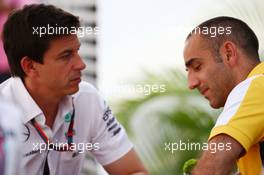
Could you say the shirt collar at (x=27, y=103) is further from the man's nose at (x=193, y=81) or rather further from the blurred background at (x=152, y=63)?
the man's nose at (x=193, y=81)

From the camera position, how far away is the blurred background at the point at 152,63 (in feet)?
6.28

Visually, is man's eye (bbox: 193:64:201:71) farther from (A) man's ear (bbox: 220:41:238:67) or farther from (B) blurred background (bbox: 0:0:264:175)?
(B) blurred background (bbox: 0:0:264:175)

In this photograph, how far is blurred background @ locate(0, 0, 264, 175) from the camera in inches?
75.3

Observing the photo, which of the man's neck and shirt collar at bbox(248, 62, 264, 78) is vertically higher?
shirt collar at bbox(248, 62, 264, 78)

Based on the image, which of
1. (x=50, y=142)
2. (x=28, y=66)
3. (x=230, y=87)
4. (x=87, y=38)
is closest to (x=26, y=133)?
(x=50, y=142)

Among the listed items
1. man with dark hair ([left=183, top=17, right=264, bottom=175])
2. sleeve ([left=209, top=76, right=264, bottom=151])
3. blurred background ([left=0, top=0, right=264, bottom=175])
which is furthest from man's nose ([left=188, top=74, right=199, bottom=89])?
blurred background ([left=0, top=0, right=264, bottom=175])

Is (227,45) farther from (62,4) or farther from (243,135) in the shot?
(62,4)

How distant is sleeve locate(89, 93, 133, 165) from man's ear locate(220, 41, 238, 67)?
40 cm

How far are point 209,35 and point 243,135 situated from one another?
0.34 m

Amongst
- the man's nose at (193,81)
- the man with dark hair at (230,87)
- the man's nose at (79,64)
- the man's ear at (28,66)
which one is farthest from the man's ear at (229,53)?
the man's ear at (28,66)

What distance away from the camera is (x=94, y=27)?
6.29 feet

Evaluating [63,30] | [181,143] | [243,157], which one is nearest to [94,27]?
[63,30]

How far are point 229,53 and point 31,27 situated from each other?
513 millimetres

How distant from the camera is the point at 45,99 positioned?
1675 millimetres
